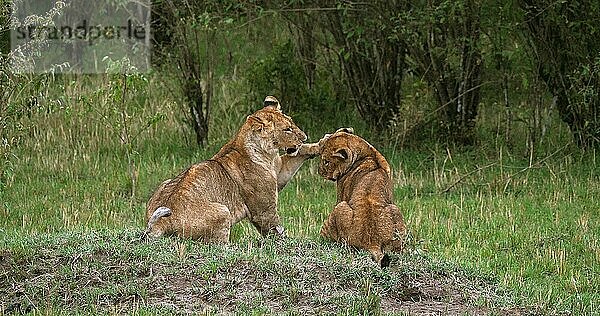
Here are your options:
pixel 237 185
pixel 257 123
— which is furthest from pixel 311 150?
pixel 237 185

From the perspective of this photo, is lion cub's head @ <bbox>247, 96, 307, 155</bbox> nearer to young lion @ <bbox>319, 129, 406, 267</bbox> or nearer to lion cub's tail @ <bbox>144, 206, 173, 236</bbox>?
young lion @ <bbox>319, 129, 406, 267</bbox>

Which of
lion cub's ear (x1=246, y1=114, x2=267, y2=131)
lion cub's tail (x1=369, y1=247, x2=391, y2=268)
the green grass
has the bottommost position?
the green grass

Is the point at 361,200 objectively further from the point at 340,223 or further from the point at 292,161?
the point at 292,161

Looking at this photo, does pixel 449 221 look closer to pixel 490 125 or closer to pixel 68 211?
pixel 68 211

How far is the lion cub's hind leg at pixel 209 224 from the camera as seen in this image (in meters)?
8.53

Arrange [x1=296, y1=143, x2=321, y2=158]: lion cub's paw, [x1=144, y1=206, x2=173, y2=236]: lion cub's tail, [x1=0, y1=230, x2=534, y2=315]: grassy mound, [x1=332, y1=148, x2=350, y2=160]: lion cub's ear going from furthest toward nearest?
1. [x1=296, y1=143, x2=321, y2=158]: lion cub's paw
2. [x1=332, y1=148, x2=350, y2=160]: lion cub's ear
3. [x1=144, y1=206, x2=173, y2=236]: lion cub's tail
4. [x1=0, y1=230, x2=534, y2=315]: grassy mound

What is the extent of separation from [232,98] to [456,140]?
12.9 feet

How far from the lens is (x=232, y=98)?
17.2 meters

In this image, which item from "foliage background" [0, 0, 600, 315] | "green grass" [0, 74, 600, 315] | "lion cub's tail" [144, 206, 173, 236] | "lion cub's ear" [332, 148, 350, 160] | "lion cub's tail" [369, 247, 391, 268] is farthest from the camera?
"foliage background" [0, 0, 600, 315]

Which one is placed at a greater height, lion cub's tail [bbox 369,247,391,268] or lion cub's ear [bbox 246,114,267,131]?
lion cub's ear [bbox 246,114,267,131]

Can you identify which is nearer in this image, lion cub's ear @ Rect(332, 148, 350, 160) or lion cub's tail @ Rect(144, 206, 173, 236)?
lion cub's tail @ Rect(144, 206, 173, 236)

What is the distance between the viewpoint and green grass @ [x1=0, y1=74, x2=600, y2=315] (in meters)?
7.58

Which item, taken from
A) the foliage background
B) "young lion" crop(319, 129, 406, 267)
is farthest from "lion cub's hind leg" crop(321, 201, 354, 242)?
the foliage background

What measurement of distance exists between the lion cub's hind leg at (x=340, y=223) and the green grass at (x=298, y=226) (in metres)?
0.13
